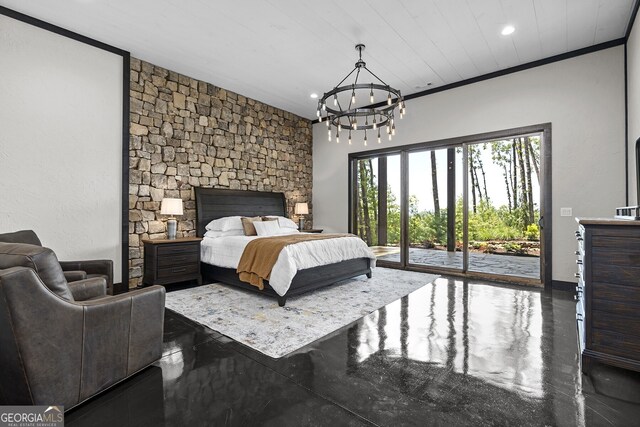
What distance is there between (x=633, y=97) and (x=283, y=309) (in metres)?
4.65

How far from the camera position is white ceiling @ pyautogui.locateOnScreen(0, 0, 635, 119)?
3328mm

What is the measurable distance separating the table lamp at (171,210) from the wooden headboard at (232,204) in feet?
1.81

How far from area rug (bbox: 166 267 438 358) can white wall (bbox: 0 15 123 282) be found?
1.45 meters

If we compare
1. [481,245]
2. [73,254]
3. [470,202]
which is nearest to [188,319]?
[73,254]

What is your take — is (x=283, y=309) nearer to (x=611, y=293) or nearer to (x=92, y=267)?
(x=92, y=267)

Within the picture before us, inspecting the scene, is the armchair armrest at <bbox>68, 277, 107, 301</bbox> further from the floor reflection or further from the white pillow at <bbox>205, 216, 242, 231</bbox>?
the white pillow at <bbox>205, 216, 242, 231</bbox>

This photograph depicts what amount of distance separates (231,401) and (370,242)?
5.18 m

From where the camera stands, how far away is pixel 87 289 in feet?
7.43

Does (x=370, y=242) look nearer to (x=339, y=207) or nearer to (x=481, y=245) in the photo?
(x=339, y=207)

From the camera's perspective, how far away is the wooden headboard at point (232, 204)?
5.23 metres

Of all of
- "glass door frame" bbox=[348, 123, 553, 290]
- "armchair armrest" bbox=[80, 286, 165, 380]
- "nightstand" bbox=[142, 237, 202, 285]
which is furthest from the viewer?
"glass door frame" bbox=[348, 123, 553, 290]

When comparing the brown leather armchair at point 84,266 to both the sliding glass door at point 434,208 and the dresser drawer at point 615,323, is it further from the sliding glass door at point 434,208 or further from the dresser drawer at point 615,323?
the sliding glass door at point 434,208

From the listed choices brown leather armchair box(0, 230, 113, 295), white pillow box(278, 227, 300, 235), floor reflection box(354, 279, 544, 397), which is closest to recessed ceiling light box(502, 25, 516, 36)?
floor reflection box(354, 279, 544, 397)

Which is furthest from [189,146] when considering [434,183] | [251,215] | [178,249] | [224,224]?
[434,183]
